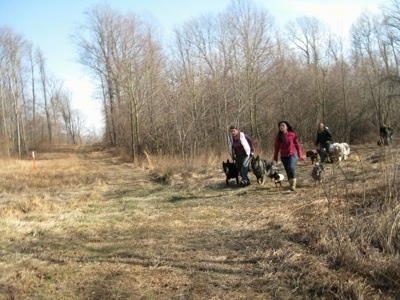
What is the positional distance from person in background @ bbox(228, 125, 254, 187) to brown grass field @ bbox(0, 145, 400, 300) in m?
1.74

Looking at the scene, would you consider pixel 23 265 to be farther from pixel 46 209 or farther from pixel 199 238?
pixel 46 209

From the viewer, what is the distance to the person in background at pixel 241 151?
11.6m

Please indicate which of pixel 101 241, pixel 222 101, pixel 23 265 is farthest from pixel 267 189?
pixel 222 101

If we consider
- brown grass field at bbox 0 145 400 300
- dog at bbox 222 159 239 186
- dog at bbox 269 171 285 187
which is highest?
dog at bbox 222 159 239 186

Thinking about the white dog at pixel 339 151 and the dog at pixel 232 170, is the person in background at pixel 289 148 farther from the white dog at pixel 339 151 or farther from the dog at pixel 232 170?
the white dog at pixel 339 151

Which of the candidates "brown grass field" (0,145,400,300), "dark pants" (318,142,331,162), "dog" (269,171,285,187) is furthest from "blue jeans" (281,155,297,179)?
"dark pants" (318,142,331,162)

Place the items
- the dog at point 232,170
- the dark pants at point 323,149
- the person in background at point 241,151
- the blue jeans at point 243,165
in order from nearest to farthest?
the person in background at point 241,151
the blue jeans at point 243,165
the dog at point 232,170
the dark pants at point 323,149

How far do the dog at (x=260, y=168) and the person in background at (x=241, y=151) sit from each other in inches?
7.5

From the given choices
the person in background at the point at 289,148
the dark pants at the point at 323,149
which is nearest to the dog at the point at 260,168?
the person in background at the point at 289,148

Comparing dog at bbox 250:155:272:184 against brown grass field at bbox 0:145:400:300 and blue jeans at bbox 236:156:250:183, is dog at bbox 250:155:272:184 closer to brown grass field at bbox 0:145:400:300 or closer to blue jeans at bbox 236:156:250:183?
blue jeans at bbox 236:156:250:183

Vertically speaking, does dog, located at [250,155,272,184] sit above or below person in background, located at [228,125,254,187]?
below

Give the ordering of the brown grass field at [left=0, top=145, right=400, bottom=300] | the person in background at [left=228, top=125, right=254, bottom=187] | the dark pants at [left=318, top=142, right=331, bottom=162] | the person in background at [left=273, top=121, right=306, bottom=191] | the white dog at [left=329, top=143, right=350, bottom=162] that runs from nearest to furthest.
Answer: the brown grass field at [left=0, top=145, right=400, bottom=300] < the person in background at [left=273, top=121, right=306, bottom=191] < the person in background at [left=228, top=125, right=254, bottom=187] < the white dog at [left=329, top=143, right=350, bottom=162] < the dark pants at [left=318, top=142, right=331, bottom=162]

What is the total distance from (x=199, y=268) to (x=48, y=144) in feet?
184

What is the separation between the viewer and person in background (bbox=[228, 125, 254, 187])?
1155cm
